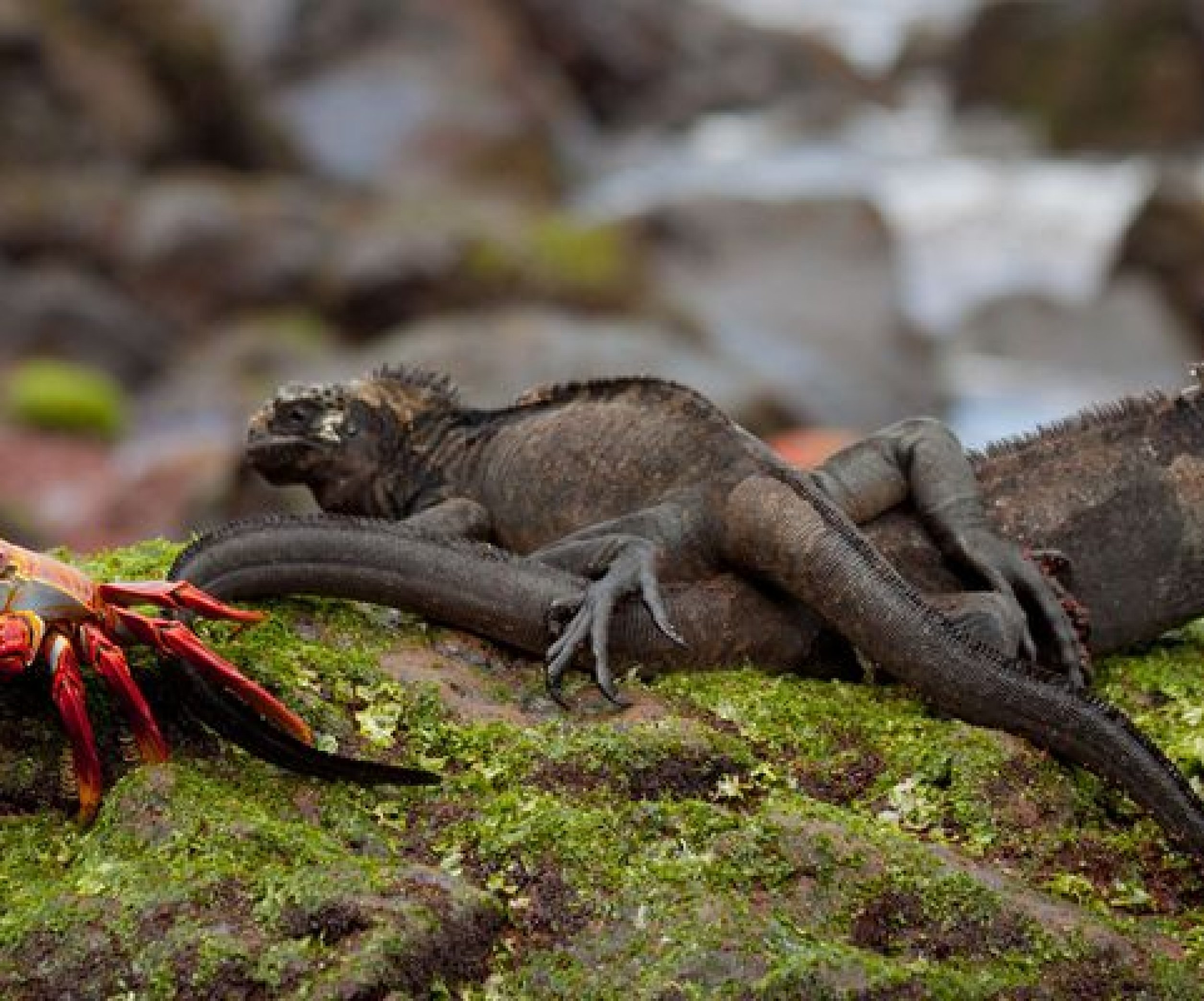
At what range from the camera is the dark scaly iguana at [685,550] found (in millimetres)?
4398

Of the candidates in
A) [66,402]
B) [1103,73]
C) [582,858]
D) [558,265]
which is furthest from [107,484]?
[1103,73]

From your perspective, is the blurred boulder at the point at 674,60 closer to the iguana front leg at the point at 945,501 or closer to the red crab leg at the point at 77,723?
the iguana front leg at the point at 945,501

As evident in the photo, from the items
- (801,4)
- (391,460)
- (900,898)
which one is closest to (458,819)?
(900,898)

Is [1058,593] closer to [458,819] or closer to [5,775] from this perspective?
[458,819]

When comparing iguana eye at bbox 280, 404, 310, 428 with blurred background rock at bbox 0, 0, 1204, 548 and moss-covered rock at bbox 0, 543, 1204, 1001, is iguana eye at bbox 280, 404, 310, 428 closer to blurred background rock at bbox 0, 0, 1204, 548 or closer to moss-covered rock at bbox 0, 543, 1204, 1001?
moss-covered rock at bbox 0, 543, 1204, 1001

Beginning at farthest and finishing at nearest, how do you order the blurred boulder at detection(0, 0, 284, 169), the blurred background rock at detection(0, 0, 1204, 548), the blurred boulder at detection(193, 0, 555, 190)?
the blurred boulder at detection(193, 0, 555, 190) → the blurred boulder at detection(0, 0, 284, 169) → the blurred background rock at detection(0, 0, 1204, 548)

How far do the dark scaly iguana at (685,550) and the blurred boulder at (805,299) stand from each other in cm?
1063

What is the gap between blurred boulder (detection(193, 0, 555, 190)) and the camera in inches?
961

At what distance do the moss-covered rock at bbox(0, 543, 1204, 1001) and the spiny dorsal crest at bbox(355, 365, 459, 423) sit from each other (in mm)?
1224

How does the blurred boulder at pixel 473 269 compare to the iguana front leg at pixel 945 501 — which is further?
the blurred boulder at pixel 473 269

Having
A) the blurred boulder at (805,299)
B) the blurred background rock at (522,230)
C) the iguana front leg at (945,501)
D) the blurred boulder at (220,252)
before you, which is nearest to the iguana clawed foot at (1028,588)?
the iguana front leg at (945,501)

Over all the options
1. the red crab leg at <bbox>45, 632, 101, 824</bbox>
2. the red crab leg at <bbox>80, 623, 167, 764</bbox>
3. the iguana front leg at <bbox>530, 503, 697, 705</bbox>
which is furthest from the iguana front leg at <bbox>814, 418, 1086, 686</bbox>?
the red crab leg at <bbox>45, 632, 101, 824</bbox>

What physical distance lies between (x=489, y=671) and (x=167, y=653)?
0.95 metres

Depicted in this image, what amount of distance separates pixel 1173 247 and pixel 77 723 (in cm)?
1949
